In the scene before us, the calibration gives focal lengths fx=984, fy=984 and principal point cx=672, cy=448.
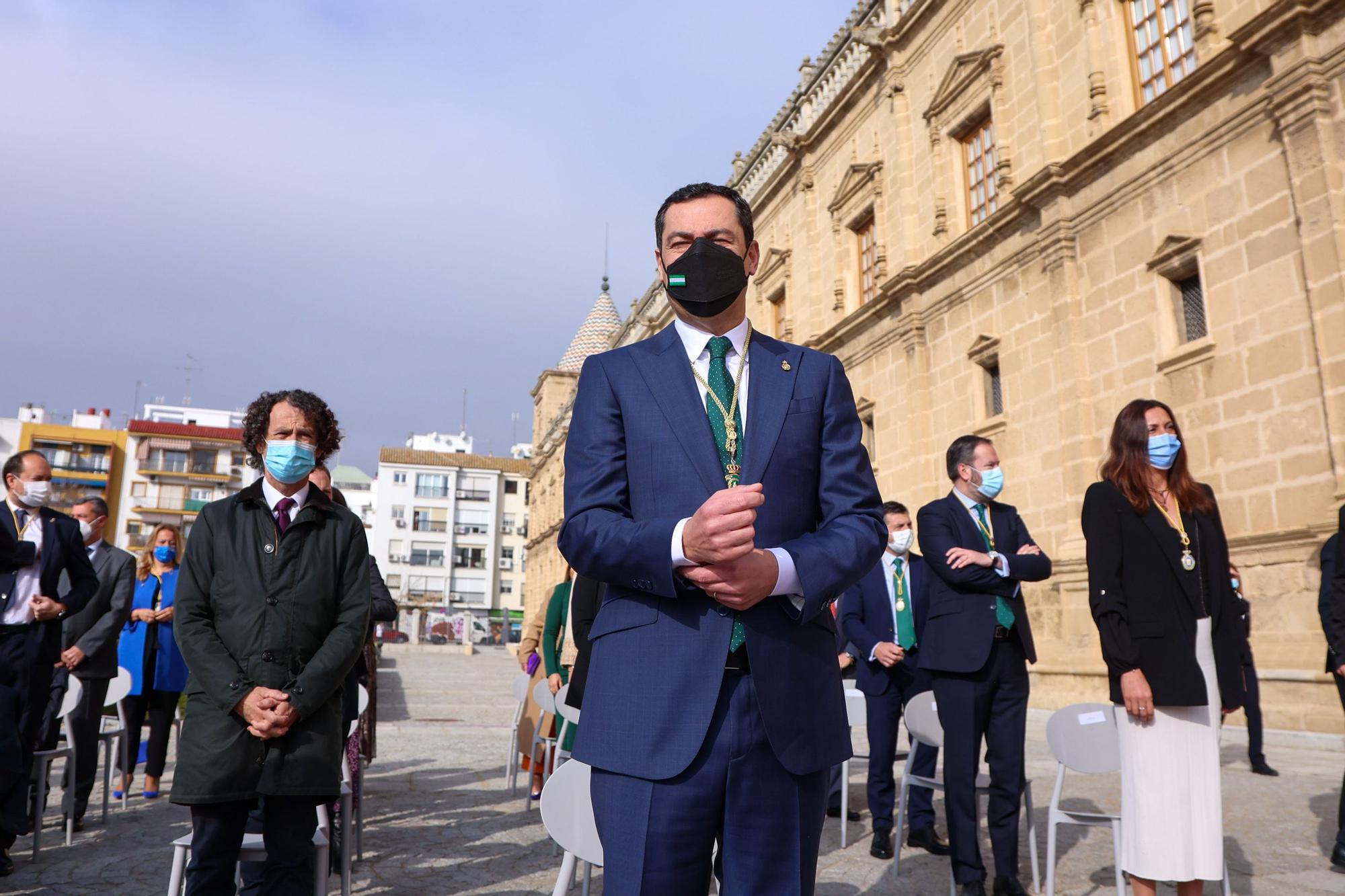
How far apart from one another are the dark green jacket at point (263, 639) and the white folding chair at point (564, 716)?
1.33m

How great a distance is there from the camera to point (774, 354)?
7.08ft

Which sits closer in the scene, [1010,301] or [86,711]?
[86,711]

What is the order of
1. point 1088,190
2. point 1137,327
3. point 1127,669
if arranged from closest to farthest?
point 1127,669 → point 1137,327 → point 1088,190

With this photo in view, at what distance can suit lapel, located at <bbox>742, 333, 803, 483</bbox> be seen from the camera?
6.55ft

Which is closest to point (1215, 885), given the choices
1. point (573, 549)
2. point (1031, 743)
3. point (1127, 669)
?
point (1127, 669)

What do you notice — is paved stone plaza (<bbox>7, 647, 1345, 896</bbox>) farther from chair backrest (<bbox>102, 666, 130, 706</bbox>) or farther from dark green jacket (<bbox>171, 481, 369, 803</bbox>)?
dark green jacket (<bbox>171, 481, 369, 803</bbox>)

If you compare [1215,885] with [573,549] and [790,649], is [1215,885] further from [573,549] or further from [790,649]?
[573,549]

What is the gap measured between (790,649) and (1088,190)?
12.9m

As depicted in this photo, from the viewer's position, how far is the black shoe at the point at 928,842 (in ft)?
18.0

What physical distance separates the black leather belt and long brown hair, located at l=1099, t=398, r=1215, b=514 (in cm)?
261

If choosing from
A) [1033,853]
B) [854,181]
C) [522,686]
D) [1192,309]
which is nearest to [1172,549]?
[1033,853]

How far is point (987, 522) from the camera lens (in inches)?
198

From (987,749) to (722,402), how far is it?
124 inches

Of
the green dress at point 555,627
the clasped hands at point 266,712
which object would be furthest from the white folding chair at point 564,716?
the clasped hands at point 266,712
